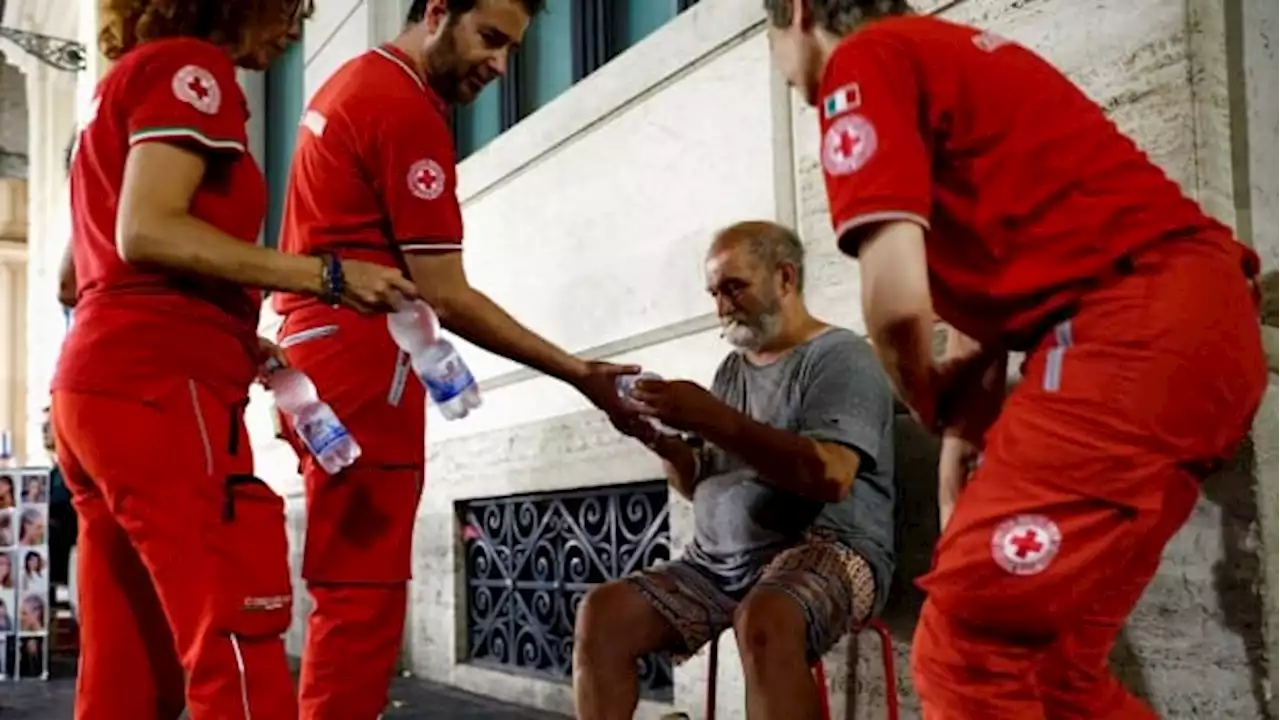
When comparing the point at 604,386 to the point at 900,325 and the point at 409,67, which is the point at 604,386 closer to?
the point at 409,67

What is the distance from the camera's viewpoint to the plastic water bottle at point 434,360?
2.30m

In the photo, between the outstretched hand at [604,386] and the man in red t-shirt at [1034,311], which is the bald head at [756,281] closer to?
the outstretched hand at [604,386]

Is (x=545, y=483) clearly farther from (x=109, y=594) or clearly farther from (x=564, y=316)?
(x=109, y=594)

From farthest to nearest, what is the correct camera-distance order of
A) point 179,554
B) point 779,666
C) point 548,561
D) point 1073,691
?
point 548,561, point 779,666, point 179,554, point 1073,691

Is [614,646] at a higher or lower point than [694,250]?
lower

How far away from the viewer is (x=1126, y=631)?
2457 millimetres

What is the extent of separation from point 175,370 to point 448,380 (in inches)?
19.6

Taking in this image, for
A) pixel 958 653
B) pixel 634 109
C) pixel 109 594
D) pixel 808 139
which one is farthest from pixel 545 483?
pixel 958 653

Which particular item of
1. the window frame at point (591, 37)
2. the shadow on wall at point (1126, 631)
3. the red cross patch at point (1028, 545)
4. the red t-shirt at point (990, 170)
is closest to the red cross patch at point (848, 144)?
the red t-shirt at point (990, 170)

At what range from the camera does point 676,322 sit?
12.5 ft

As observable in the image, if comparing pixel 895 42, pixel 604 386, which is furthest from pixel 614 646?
pixel 895 42

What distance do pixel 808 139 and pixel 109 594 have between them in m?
1.95

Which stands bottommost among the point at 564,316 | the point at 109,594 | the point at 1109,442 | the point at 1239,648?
the point at 1239,648

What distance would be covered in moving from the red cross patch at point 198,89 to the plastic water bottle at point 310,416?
508mm
